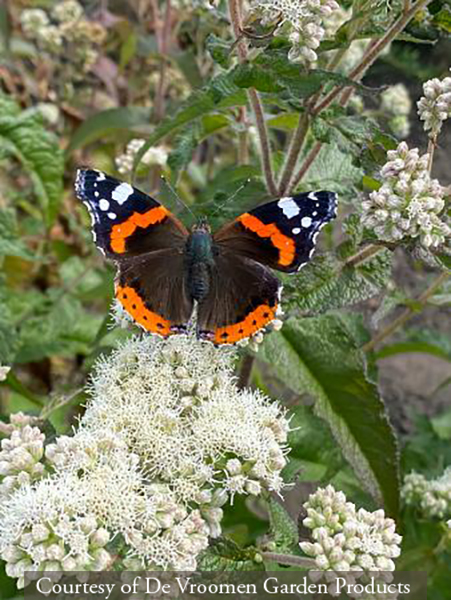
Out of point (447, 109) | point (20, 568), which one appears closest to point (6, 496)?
point (20, 568)

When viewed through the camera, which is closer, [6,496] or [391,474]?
[6,496]

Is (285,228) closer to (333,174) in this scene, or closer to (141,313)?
(141,313)

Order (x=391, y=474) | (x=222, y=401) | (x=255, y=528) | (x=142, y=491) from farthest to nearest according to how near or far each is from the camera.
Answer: (x=255, y=528) → (x=391, y=474) → (x=222, y=401) → (x=142, y=491)

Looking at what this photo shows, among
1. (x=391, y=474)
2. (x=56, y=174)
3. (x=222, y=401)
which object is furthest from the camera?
(x=56, y=174)

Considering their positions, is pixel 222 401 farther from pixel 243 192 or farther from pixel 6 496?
pixel 243 192

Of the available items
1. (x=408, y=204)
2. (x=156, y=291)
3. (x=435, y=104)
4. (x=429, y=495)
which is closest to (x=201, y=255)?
(x=156, y=291)

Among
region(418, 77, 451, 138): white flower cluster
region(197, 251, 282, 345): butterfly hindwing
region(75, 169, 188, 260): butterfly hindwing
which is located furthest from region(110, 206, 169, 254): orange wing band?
region(418, 77, 451, 138): white flower cluster
